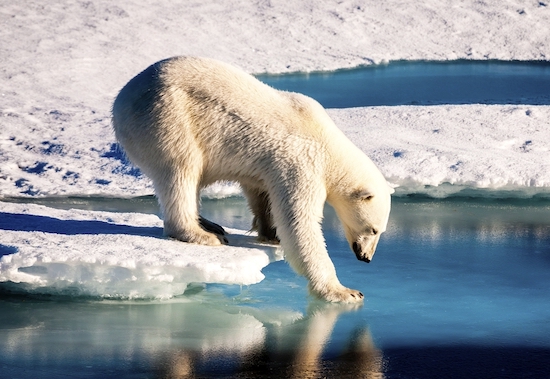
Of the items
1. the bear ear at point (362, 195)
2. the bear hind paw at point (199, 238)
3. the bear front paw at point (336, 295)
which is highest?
the bear ear at point (362, 195)

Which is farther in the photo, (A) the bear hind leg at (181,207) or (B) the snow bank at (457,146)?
Answer: (B) the snow bank at (457,146)

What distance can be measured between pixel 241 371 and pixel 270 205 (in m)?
1.38

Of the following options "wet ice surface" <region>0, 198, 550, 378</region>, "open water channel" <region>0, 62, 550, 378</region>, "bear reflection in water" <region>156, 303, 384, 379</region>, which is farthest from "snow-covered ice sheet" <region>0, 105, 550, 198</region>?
"bear reflection in water" <region>156, 303, 384, 379</region>

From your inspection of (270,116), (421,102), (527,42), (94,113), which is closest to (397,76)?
(421,102)

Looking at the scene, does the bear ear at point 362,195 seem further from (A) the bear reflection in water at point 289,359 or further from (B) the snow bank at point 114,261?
(A) the bear reflection in water at point 289,359

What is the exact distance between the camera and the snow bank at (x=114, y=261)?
4426 mm

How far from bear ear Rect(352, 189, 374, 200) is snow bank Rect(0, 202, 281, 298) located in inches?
25.1

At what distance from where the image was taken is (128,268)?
4438 millimetres

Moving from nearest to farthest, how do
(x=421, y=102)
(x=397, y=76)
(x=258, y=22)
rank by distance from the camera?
(x=421, y=102) < (x=397, y=76) < (x=258, y=22)

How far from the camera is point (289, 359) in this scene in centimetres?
403

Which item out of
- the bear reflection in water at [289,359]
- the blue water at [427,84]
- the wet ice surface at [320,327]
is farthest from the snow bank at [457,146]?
the bear reflection in water at [289,359]

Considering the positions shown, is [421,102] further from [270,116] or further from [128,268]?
[128,268]

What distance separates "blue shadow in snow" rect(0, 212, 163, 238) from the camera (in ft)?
16.8

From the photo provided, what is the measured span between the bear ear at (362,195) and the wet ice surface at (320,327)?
2.10ft
